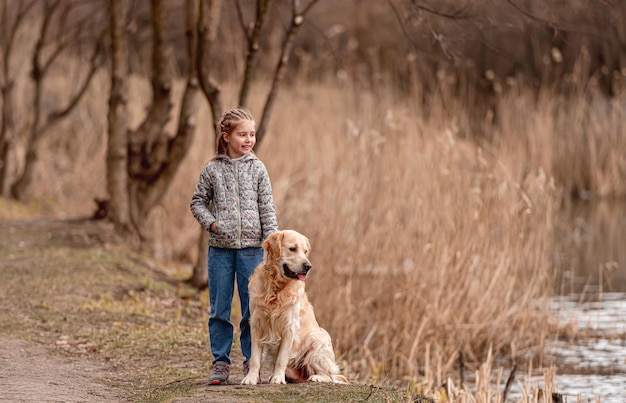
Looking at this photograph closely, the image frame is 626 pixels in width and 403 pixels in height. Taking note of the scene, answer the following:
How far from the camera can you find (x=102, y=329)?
751cm

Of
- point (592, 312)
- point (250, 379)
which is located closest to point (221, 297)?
point (250, 379)

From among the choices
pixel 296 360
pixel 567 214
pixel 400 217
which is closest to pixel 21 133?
pixel 567 214

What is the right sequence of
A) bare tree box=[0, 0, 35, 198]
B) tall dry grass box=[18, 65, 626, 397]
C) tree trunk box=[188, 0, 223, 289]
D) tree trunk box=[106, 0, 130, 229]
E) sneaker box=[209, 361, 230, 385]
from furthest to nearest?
bare tree box=[0, 0, 35, 198]
tree trunk box=[106, 0, 130, 229]
tree trunk box=[188, 0, 223, 289]
tall dry grass box=[18, 65, 626, 397]
sneaker box=[209, 361, 230, 385]

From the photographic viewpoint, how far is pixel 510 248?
911 centimetres

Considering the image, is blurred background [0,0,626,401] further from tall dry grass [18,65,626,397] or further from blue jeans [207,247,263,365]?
blue jeans [207,247,263,365]

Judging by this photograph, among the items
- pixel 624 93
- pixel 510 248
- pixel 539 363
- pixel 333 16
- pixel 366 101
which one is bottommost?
pixel 539 363

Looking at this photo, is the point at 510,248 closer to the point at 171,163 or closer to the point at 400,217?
the point at 400,217

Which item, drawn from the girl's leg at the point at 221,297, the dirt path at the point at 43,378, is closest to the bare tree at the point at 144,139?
the dirt path at the point at 43,378

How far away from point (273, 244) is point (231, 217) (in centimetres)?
44

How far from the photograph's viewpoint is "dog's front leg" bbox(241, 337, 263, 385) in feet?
17.6

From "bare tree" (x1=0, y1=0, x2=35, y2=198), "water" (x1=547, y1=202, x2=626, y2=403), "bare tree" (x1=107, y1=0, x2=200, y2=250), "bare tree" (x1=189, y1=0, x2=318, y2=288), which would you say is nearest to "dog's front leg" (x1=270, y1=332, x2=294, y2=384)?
"water" (x1=547, y1=202, x2=626, y2=403)

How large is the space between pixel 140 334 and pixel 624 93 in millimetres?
13441

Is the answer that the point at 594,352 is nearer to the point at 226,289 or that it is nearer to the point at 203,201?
the point at 226,289

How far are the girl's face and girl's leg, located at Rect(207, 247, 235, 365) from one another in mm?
555
